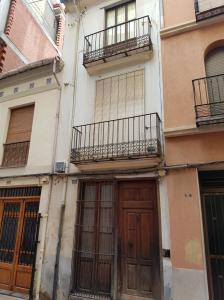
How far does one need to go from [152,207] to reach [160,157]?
1.17 m

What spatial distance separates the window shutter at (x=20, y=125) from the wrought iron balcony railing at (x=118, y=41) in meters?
2.57

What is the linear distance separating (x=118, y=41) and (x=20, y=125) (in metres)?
4.09

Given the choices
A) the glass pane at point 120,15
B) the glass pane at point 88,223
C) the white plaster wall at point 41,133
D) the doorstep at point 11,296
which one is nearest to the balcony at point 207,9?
the glass pane at point 120,15

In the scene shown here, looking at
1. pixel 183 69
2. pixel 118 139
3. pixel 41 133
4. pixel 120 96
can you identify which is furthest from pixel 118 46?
pixel 41 133

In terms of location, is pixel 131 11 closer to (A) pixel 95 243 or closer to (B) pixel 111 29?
(B) pixel 111 29

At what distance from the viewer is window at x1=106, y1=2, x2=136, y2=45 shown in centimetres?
707

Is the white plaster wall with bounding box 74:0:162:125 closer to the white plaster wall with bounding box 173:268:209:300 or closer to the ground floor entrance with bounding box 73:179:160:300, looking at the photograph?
the ground floor entrance with bounding box 73:179:160:300

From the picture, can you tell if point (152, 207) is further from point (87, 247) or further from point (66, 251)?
point (66, 251)

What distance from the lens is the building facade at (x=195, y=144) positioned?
4.70 m

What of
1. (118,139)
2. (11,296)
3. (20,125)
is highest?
(20,125)

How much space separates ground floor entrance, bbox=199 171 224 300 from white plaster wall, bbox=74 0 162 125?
6.69ft

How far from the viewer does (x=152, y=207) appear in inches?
217

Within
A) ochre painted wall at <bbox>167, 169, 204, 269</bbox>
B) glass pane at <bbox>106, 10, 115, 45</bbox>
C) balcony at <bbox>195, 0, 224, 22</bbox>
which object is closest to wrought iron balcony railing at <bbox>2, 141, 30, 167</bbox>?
glass pane at <bbox>106, 10, 115, 45</bbox>

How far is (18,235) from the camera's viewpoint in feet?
22.1
